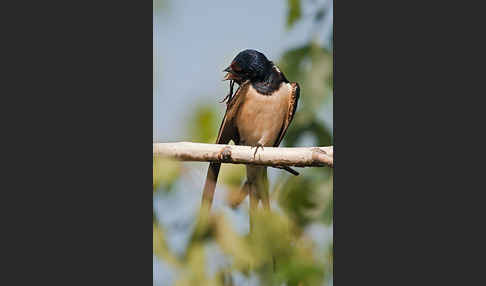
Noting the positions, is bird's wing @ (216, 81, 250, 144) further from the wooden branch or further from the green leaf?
the green leaf

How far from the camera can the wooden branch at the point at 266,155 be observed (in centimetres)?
295

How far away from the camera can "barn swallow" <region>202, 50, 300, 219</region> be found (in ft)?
9.72

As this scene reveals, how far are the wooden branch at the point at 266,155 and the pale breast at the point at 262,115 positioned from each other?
6 cm

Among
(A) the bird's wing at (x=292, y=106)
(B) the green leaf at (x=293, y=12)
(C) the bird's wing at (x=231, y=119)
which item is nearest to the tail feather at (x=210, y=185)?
(C) the bird's wing at (x=231, y=119)

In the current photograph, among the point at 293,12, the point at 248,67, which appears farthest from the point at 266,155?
the point at 293,12

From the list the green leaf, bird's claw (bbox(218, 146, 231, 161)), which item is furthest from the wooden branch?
the green leaf

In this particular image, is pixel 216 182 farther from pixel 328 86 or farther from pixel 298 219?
pixel 328 86

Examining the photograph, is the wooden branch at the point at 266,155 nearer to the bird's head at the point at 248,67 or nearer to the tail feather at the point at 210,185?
the tail feather at the point at 210,185

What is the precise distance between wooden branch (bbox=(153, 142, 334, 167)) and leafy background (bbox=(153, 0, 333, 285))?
0.02 m

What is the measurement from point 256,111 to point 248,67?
18 centimetres

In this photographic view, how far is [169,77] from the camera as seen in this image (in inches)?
114

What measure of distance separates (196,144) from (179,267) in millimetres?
461

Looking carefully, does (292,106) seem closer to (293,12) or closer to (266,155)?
(266,155)

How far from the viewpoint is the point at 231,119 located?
3.00 metres
